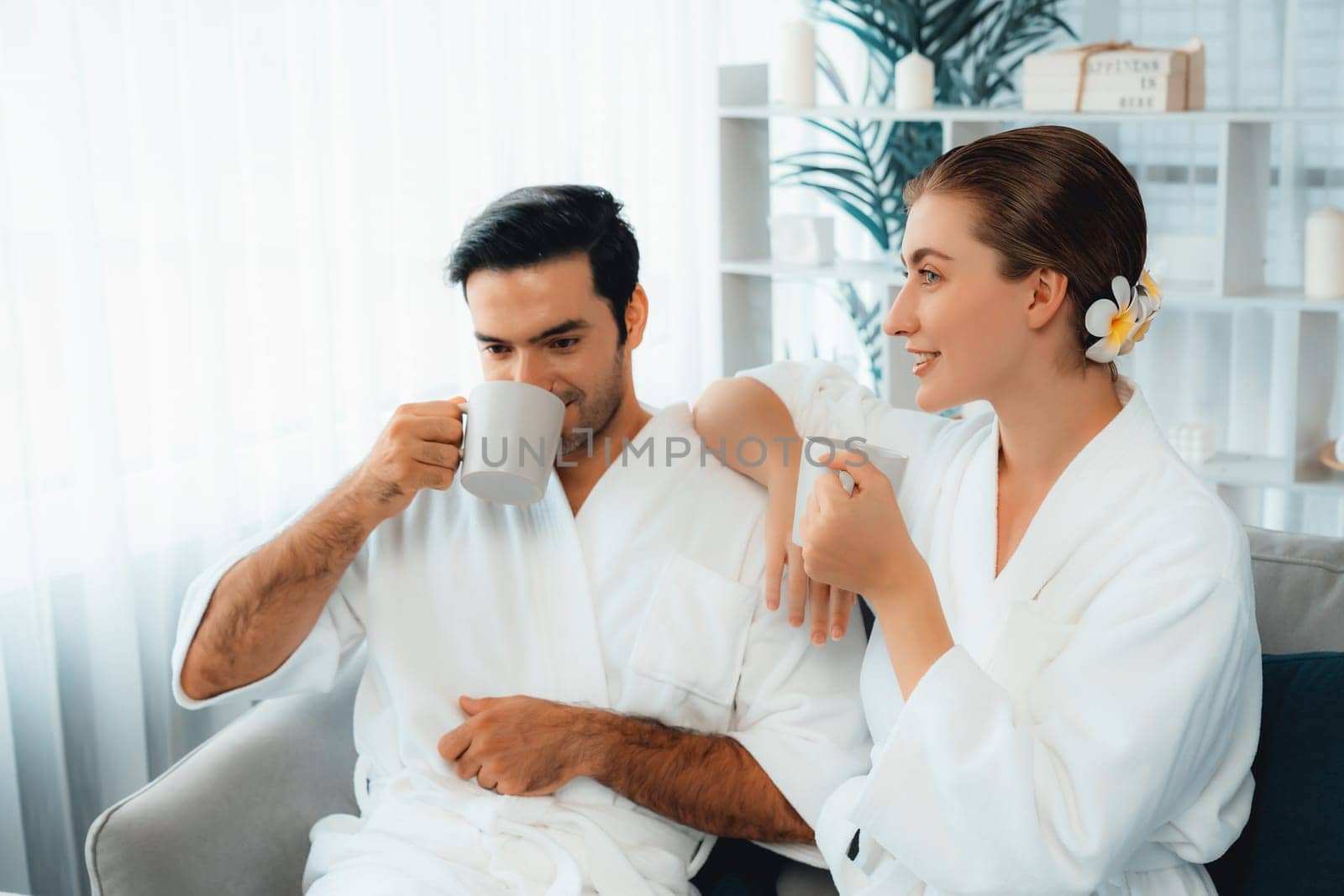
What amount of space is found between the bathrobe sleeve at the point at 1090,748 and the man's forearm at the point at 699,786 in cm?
33

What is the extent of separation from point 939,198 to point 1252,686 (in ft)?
2.00

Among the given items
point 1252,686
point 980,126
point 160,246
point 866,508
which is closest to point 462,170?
point 160,246

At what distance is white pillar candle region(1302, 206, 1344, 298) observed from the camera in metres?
2.90

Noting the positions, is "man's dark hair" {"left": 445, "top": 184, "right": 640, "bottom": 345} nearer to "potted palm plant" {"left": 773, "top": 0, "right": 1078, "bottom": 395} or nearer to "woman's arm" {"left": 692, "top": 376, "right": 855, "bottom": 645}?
"woman's arm" {"left": 692, "top": 376, "right": 855, "bottom": 645}

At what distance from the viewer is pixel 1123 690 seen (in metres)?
1.21

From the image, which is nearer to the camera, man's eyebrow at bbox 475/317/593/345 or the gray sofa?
the gray sofa

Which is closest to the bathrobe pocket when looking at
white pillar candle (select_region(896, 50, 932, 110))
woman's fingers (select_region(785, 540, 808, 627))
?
woman's fingers (select_region(785, 540, 808, 627))

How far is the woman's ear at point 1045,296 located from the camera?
1360 millimetres

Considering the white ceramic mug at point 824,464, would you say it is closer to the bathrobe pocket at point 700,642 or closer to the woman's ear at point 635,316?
the bathrobe pocket at point 700,642

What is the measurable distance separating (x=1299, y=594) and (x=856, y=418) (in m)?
0.60

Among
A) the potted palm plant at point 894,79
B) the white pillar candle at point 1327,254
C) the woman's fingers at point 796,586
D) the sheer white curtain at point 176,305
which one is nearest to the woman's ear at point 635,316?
the woman's fingers at point 796,586

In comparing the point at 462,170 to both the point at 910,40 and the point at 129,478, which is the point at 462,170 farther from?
the point at 910,40

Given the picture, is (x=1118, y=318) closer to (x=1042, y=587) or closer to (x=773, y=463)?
(x=1042, y=587)

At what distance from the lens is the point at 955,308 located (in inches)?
54.8
